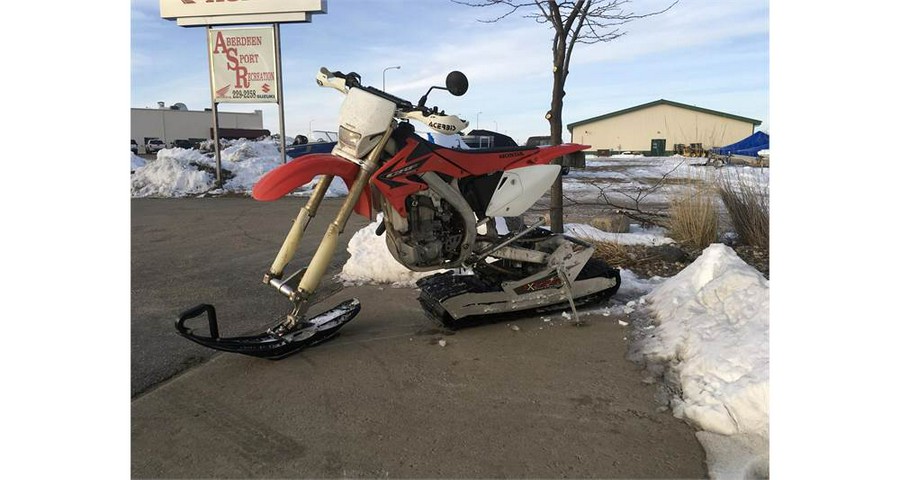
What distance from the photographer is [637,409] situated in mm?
2828

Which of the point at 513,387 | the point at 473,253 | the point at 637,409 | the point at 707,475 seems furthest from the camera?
the point at 473,253

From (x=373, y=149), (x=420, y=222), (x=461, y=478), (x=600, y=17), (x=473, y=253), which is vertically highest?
(x=600, y=17)

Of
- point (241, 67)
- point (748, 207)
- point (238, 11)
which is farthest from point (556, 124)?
point (241, 67)

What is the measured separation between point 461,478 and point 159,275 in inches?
196

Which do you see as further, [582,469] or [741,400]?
[741,400]

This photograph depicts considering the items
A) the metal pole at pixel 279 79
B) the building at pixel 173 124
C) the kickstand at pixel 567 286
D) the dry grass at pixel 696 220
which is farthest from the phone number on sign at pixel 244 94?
the building at pixel 173 124

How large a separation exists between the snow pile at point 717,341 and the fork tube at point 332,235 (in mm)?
2060

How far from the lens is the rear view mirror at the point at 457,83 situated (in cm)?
358

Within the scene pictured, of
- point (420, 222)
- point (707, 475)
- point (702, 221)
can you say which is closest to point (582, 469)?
point (707, 475)

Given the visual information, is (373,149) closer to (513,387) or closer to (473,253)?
(473,253)

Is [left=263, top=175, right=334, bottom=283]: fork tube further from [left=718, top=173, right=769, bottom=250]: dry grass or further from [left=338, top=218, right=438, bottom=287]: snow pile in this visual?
[left=718, top=173, right=769, bottom=250]: dry grass

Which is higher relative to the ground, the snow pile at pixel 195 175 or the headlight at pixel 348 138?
the snow pile at pixel 195 175

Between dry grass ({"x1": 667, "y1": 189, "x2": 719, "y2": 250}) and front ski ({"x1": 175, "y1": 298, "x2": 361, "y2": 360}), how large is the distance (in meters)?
4.03

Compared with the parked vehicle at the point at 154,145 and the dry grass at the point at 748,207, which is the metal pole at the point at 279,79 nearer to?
the dry grass at the point at 748,207
